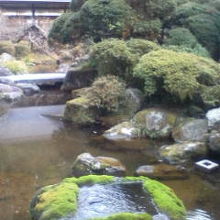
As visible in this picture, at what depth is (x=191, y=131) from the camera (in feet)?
43.6

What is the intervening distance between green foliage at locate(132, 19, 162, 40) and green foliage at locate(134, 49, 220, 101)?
12.9 ft

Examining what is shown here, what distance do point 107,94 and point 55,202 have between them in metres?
8.08

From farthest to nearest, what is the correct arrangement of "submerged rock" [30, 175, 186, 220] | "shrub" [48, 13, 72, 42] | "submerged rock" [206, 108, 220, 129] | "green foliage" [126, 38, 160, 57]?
"shrub" [48, 13, 72, 42], "green foliage" [126, 38, 160, 57], "submerged rock" [206, 108, 220, 129], "submerged rock" [30, 175, 186, 220]

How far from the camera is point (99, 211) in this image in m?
7.38

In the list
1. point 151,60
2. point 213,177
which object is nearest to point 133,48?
point 151,60

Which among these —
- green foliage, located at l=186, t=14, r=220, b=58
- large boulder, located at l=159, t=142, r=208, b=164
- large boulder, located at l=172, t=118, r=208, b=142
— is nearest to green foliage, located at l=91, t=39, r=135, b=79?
large boulder, located at l=172, t=118, r=208, b=142

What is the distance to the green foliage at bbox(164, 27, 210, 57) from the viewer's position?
18.2 metres

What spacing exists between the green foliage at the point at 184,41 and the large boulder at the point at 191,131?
16.6ft

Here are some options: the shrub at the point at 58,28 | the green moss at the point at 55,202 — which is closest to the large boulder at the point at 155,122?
the green moss at the point at 55,202

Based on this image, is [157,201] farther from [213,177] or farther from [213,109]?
[213,109]

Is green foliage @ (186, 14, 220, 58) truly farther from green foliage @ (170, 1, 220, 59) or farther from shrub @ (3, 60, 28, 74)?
shrub @ (3, 60, 28, 74)

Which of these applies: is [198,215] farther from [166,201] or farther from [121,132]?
[121,132]

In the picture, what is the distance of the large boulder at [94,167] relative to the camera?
10.7m

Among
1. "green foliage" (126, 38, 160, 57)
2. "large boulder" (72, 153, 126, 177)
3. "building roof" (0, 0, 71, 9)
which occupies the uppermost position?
"building roof" (0, 0, 71, 9)
